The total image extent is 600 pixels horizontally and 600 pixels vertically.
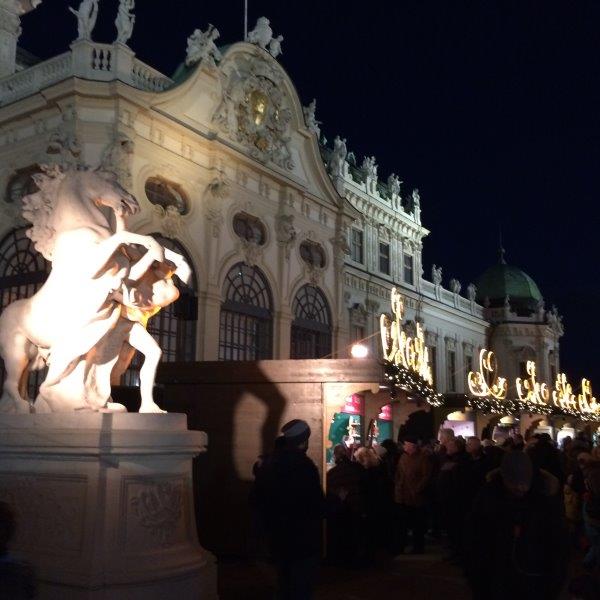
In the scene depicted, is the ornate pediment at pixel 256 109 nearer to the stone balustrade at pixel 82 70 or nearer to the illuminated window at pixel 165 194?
the illuminated window at pixel 165 194

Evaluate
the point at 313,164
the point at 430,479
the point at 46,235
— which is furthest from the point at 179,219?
the point at 46,235

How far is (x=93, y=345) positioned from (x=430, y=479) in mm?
6846

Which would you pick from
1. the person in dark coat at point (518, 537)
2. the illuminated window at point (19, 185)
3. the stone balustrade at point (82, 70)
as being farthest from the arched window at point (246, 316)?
the person in dark coat at point (518, 537)

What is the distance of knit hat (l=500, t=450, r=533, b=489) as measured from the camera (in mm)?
4344

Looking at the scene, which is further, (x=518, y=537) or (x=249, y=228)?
(x=249, y=228)

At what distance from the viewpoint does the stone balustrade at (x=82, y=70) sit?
17.7m

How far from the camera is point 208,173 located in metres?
20.3

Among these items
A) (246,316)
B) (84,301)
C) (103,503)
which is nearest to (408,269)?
(246,316)

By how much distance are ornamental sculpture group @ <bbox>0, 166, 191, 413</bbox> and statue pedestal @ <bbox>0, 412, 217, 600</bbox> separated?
39 cm

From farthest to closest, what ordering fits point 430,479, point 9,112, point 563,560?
1. point 9,112
2. point 430,479
3. point 563,560

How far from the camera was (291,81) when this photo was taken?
23.6 meters

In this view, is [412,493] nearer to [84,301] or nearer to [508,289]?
[84,301]

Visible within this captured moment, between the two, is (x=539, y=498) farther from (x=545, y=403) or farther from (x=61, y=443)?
(x=545, y=403)

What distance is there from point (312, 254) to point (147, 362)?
18.0 metres
